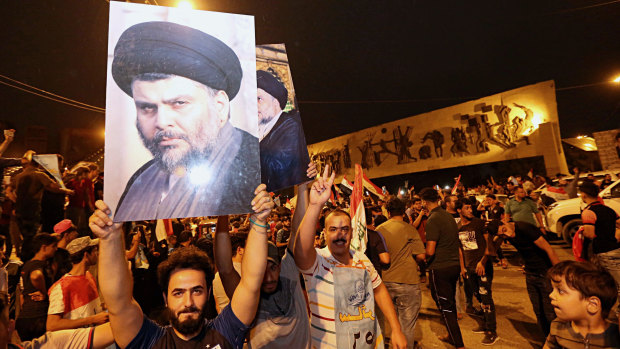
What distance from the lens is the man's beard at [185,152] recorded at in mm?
1738

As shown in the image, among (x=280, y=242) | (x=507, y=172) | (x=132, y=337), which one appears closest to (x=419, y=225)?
(x=280, y=242)

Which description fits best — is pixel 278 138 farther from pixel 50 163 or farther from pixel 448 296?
pixel 50 163

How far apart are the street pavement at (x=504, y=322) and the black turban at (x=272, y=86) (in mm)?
4847

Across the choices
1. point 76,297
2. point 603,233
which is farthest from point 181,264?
point 603,233

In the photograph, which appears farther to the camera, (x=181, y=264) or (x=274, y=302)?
(x=274, y=302)

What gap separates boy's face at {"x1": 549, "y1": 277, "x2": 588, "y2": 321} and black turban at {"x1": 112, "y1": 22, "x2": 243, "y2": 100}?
8.32ft

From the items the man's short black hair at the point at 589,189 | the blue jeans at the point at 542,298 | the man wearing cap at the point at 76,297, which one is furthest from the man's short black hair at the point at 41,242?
the man's short black hair at the point at 589,189

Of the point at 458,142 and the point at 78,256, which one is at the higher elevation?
the point at 458,142

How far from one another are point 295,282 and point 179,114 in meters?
1.71

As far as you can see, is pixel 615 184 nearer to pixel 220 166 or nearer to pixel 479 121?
pixel 220 166

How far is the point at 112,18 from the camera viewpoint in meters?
1.69

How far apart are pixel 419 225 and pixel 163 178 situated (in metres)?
8.05

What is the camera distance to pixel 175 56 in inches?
72.1

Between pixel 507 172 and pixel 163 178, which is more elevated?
pixel 507 172
